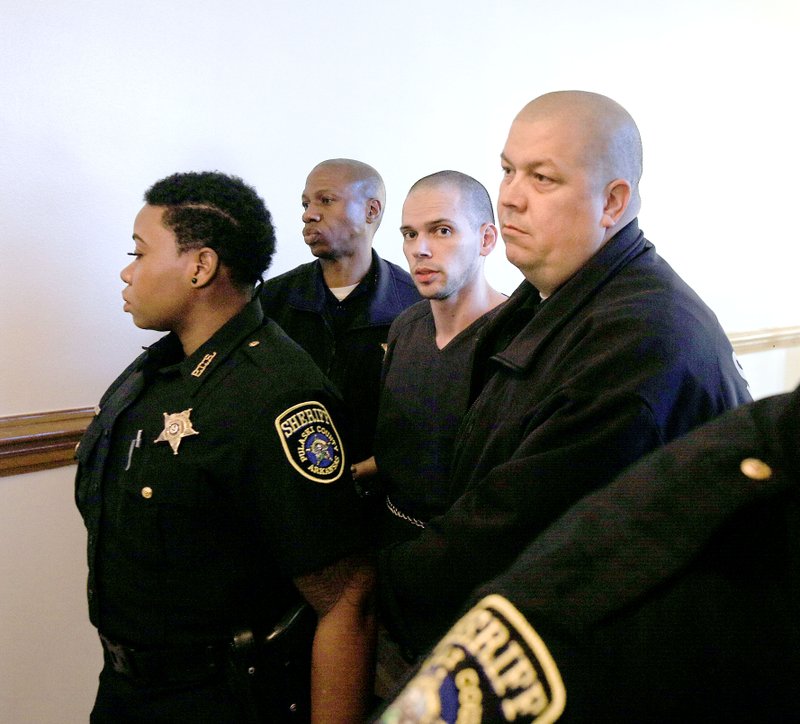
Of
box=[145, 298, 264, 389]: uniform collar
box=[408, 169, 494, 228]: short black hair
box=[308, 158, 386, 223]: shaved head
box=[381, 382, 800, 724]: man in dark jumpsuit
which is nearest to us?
box=[381, 382, 800, 724]: man in dark jumpsuit

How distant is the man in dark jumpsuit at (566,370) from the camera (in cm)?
91

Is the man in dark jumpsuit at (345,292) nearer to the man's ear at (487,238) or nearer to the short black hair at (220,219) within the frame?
the man's ear at (487,238)

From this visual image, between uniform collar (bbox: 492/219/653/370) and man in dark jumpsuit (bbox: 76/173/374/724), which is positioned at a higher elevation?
uniform collar (bbox: 492/219/653/370)

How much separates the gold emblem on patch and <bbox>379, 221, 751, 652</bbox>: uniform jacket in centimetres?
37

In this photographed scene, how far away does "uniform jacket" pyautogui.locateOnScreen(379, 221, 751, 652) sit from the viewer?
2.95ft

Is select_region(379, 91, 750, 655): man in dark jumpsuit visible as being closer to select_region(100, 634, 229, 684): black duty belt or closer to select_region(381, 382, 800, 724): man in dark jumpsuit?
select_region(100, 634, 229, 684): black duty belt

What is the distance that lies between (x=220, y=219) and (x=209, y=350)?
229mm

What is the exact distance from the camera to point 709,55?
11.8ft

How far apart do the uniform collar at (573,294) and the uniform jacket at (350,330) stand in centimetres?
95

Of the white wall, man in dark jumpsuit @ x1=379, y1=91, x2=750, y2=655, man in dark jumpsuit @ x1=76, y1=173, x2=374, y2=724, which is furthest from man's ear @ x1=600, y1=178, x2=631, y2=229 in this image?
the white wall

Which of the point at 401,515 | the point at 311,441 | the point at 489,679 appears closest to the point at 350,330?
the point at 401,515

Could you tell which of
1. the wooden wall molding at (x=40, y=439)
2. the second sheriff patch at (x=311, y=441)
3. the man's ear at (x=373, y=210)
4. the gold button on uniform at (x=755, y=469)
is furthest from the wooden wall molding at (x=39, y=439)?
the gold button on uniform at (x=755, y=469)

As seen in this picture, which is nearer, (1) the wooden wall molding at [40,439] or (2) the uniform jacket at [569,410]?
(2) the uniform jacket at [569,410]

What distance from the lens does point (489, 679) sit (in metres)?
0.44
